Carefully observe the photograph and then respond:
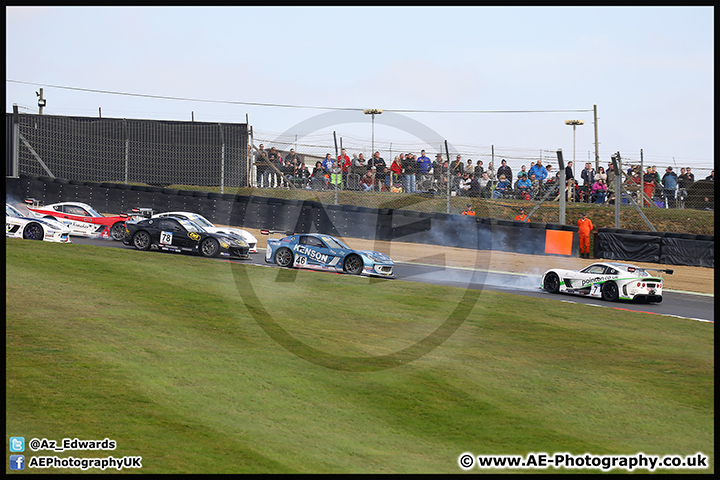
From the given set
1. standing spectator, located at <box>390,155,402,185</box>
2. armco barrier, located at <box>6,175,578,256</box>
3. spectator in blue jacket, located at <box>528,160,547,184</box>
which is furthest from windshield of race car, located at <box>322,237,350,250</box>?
spectator in blue jacket, located at <box>528,160,547,184</box>

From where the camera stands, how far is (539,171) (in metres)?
25.0

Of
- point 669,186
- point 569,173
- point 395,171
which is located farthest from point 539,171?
point 395,171

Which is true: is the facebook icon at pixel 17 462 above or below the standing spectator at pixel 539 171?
below

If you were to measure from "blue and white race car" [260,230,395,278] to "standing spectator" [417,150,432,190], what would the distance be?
6617mm

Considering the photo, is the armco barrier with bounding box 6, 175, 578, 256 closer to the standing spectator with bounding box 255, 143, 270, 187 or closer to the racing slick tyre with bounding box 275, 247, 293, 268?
the standing spectator with bounding box 255, 143, 270, 187

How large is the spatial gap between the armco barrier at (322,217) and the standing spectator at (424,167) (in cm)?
167

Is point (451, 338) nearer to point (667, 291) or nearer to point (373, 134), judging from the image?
point (667, 291)

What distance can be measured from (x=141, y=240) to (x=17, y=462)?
544 inches

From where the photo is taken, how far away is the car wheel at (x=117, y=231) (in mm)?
21594

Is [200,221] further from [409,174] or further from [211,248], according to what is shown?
[409,174]

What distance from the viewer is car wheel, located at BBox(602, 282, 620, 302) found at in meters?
17.5

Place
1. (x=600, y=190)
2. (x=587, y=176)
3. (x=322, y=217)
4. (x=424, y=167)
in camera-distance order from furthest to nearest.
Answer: (x=587, y=176)
(x=600, y=190)
(x=424, y=167)
(x=322, y=217)

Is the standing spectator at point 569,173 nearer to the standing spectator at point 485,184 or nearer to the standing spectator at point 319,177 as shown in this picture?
the standing spectator at point 485,184

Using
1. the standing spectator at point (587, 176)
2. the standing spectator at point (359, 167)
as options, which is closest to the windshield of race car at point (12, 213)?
the standing spectator at point (359, 167)
